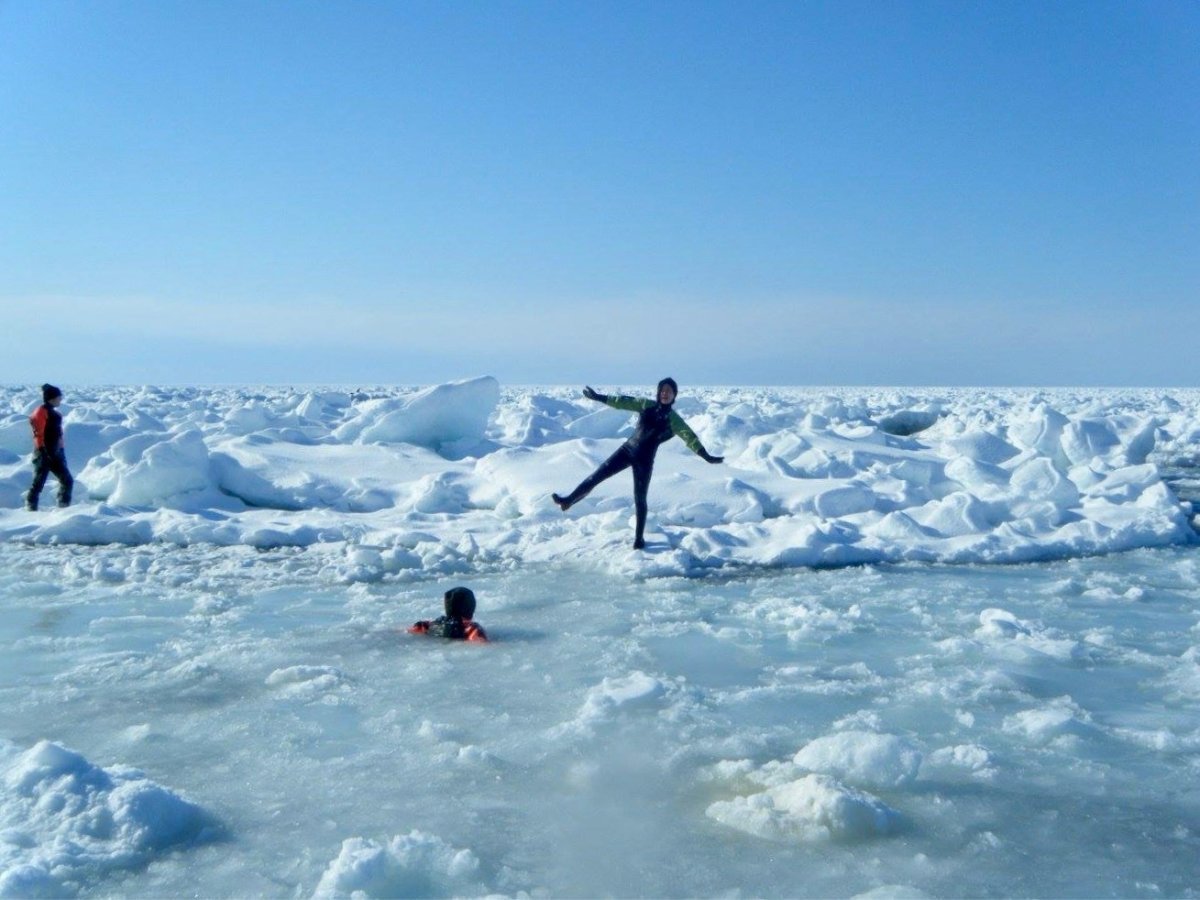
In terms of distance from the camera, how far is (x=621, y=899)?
89.0 inches

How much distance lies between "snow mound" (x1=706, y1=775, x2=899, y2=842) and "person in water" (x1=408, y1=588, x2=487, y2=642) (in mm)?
2041

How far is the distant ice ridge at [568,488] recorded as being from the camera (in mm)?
7020

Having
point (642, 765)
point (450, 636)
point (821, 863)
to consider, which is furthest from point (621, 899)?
point (450, 636)

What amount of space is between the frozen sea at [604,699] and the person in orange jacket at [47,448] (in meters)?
0.49

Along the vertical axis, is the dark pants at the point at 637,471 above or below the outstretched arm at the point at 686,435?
below

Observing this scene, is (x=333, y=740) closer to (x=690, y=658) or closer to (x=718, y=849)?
(x=718, y=849)

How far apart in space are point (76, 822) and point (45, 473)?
6.81 m

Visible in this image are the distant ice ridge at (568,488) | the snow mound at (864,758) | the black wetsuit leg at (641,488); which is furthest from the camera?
the distant ice ridge at (568,488)

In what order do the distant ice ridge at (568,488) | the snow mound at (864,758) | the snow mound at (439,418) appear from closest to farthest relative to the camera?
the snow mound at (864,758) → the distant ice ridge at (568,488) → the snow mound at (439,418)

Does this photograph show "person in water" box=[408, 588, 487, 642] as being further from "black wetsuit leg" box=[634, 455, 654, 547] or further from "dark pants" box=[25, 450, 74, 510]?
"dark pants" box=[25, 450, 74, 510]

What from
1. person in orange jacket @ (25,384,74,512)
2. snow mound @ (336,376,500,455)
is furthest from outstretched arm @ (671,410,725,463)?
snow mound @ (336,376,500,455)

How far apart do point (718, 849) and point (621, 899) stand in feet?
1.19

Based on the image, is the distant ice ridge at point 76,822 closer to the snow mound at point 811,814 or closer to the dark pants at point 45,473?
the snow mound at point 811,814

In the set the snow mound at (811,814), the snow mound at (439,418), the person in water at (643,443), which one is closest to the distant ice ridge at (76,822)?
the snow mound at (811,814)
